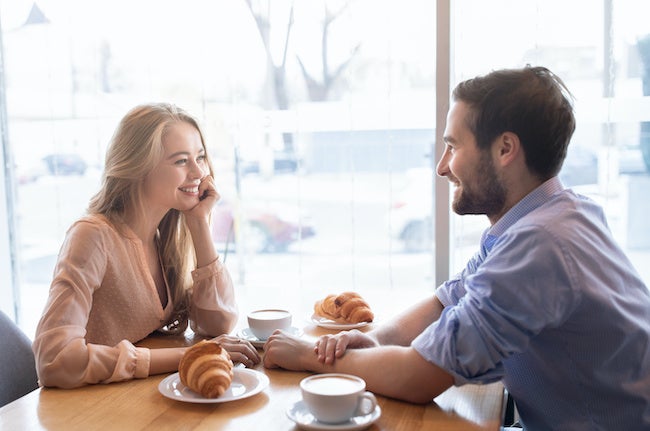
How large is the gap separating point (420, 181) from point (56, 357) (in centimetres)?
137

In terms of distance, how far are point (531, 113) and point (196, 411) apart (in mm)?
876

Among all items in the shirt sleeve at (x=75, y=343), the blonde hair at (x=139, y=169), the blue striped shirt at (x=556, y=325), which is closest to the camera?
the blue striped shirt at (x=556, y=325)

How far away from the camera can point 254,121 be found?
2.47 meters

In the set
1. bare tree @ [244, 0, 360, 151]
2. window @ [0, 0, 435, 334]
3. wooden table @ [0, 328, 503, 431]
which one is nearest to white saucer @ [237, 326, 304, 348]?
wooden table @ [0, 328, 503, 431]

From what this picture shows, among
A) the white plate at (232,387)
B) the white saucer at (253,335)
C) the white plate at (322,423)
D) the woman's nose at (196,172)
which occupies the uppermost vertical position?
the woman's nose at (196,172)

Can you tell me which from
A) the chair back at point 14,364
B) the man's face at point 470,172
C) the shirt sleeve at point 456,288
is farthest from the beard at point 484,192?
the chair back at point 14,364

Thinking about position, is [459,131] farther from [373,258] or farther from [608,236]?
[373,258]

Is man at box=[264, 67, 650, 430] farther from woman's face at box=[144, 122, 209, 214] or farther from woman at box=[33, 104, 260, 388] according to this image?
woman's face at box=[144, 122, 209, 214]

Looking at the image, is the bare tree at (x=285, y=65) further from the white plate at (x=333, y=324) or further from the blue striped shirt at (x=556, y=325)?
the blue striped shirt at (x=556, y=325)

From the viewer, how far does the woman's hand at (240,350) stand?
1.50 m

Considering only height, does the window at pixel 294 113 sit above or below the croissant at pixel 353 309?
above

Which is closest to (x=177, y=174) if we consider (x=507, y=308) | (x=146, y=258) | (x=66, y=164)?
(x=146, y=258)

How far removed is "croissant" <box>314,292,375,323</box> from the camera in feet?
6.01

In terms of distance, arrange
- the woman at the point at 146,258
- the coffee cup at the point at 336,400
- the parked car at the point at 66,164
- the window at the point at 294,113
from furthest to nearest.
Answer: the parked car at the point at 66,164
the window at the point at 294,113
the woman at the point at 146,258
the coffee cup at the point at 336,400
